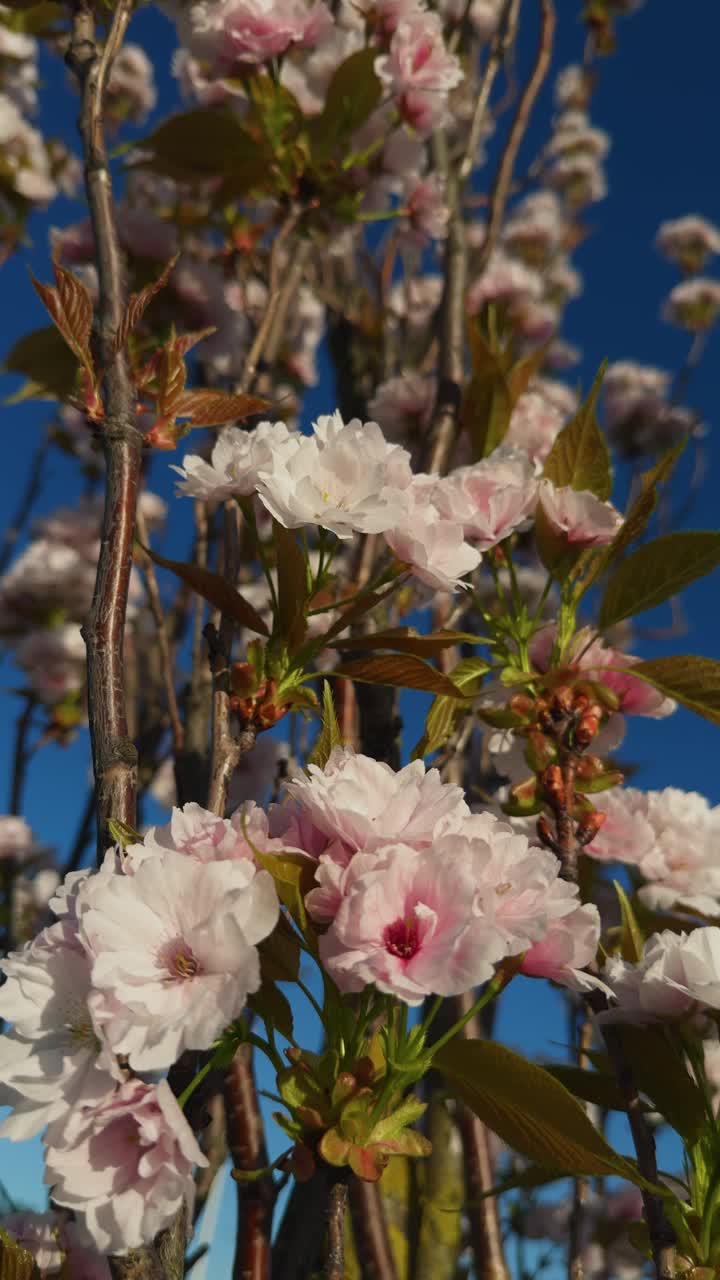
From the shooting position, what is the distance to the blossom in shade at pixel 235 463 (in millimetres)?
654

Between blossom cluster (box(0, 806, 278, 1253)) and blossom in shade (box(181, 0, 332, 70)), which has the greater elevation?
blossom in shade (box(181, 0, 332, 70))

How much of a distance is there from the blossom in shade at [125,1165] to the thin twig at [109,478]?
0.16 meters

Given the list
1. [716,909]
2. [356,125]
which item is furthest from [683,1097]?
[356,125]

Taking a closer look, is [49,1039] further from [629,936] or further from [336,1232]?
[629,936]

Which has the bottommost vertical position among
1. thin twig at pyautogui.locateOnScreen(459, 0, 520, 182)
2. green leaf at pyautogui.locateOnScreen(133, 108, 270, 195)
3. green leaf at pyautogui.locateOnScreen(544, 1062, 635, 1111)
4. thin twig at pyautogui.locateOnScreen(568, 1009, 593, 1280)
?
thin twig at pyautogui.locateOnScreen(568, 1009, 593, 1280)

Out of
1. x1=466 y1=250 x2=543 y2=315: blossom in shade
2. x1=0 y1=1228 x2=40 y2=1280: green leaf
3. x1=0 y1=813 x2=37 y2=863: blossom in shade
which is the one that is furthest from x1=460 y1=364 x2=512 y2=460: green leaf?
x1=0 y1=813 x2=37 y2=863: blossom in shade

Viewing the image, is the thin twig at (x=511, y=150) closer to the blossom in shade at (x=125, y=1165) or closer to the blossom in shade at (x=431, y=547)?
the blossom in shade at (x=431, y=547)

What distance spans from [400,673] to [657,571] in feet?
0.76

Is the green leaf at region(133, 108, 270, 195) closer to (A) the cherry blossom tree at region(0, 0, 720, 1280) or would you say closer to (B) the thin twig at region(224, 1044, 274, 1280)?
(A) the cherry blossom tree at region(0, 0, 720, 1280)

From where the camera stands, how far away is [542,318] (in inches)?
78.8

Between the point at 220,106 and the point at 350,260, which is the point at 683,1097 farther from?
the point at 350,260

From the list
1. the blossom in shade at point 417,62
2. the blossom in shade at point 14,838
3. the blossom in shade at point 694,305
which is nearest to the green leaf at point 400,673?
the blossom in shade at point 417,62

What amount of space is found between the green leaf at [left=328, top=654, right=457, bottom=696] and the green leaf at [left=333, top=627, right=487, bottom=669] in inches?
0.4

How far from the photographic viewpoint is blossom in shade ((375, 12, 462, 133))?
1.20 meters
